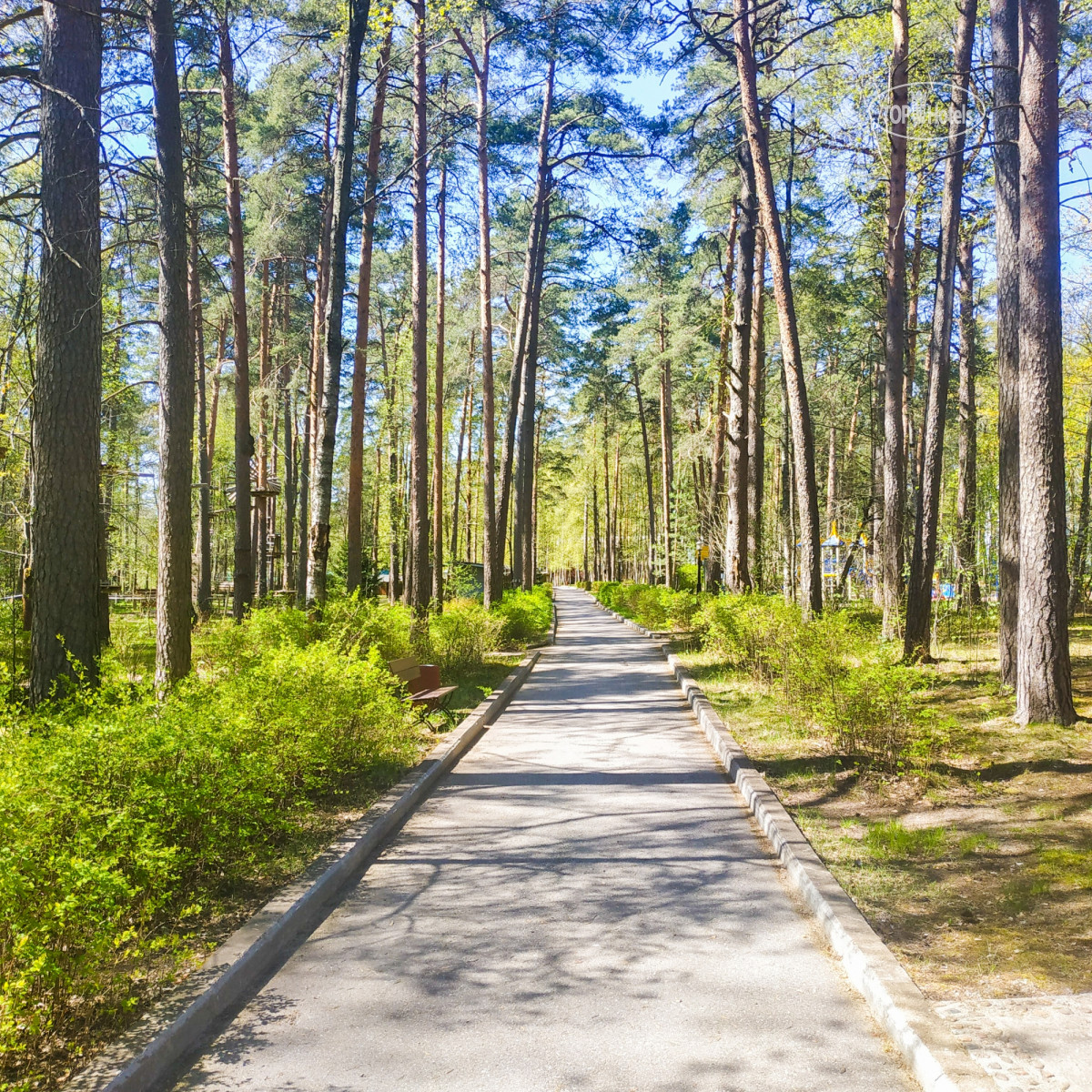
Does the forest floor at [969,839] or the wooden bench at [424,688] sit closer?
the forest floor at [969,839]

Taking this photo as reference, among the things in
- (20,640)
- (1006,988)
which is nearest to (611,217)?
(20,640)

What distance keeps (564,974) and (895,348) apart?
11858 millimetres

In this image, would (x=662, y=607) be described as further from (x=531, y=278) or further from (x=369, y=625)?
(x=369, y=625)

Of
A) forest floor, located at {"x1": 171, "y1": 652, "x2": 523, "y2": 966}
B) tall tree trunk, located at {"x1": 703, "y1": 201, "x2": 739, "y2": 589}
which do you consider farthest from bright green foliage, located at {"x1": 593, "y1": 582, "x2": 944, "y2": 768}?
tall tree trunk, located at {"x1": 703, "y1": 201, "x2": 739, "y2": 589}

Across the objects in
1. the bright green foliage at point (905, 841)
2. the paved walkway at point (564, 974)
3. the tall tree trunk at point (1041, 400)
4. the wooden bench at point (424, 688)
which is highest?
the tall tree trunk at point (1041, 400)

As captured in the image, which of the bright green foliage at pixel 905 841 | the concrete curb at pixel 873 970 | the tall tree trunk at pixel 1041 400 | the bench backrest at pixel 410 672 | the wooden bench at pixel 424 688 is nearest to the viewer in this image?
the concrete curb at pixel 873 970

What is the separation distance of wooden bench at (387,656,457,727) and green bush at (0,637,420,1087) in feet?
6.93

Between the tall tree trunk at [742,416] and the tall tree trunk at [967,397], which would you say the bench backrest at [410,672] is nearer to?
the tall tree trunk at [742,416]

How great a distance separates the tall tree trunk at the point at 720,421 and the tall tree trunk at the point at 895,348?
7.18m

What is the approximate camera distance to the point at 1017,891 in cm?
479

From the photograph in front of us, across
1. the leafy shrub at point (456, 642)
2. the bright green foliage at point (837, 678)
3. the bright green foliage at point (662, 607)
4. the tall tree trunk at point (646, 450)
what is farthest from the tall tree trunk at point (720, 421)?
the bright green foliage at point (837, 678)

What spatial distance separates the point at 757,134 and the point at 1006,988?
1337 cm

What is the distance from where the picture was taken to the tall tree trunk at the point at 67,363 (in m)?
6.95

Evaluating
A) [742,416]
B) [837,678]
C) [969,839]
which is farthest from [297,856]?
[742,416]
